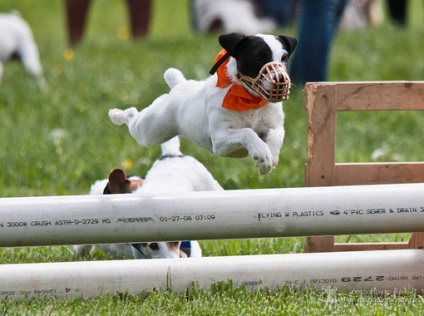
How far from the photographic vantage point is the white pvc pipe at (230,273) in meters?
3.64

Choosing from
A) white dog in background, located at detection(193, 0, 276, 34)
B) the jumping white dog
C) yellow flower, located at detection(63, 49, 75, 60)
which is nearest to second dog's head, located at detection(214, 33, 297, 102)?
the jumping white dog

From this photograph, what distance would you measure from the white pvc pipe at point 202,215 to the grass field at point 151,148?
10.3 inches

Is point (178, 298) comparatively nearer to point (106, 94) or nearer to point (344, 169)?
point (344, 169)

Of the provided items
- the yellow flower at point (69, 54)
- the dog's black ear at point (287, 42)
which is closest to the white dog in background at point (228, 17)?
the yellow flower at point (69, 54)

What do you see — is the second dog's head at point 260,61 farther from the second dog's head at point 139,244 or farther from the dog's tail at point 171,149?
the dog's tail at point 171,149

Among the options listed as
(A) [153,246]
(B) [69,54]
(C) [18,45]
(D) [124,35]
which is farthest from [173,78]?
(D) [124,35]

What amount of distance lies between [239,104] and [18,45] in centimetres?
520

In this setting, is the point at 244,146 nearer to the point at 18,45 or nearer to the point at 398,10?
the point at 18,45

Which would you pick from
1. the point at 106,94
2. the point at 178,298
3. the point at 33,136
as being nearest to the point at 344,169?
the point at 178,298

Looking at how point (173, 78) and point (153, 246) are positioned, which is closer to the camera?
point (173, 78)

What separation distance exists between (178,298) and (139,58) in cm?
617

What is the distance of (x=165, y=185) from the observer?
429 cm

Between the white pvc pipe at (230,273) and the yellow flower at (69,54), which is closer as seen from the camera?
the white pvc pipe at (230,273)

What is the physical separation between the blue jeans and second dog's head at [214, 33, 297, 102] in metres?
2.31
